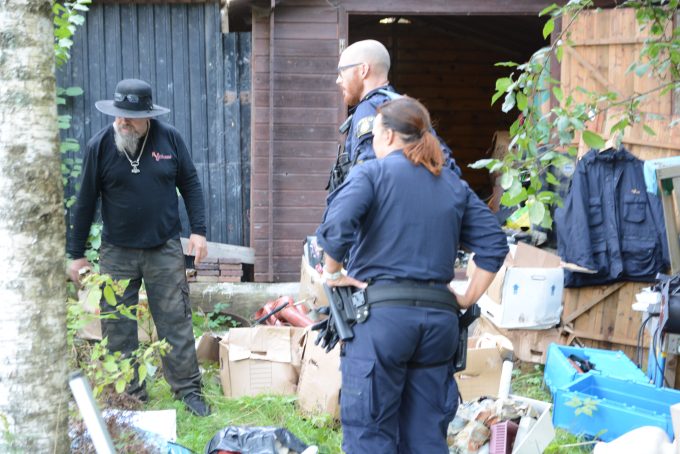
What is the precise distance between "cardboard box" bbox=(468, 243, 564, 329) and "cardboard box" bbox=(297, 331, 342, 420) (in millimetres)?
1706

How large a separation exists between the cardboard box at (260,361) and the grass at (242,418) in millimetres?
103

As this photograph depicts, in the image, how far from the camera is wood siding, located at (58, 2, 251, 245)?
798 centimetres

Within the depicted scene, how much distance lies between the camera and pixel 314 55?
7.89m

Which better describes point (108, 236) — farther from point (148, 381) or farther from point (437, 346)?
point (437, 346)

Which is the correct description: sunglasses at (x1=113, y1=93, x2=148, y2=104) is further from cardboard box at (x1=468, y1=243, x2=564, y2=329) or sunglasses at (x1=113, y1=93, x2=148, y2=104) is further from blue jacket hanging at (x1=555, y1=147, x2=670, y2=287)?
blue jacket hanging at (x1=555, y1=147, x2=670, y2=287)

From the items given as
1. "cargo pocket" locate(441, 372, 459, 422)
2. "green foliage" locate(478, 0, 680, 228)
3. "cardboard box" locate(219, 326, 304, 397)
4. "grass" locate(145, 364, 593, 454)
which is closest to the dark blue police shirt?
"cargo pocket" locate(441, 372, 459, 422)

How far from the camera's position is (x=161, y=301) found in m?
5.45

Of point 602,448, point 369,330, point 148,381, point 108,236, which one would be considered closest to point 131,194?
point 108,236

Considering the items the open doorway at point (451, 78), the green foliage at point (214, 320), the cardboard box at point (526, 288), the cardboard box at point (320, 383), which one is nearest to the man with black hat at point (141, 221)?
the cardboard box at point (320, 383)

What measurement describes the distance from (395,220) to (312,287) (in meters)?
3.14

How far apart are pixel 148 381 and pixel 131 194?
135cm

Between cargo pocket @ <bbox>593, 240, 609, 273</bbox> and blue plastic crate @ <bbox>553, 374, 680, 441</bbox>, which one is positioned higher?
cargo pocket @ <bbox>593, 240, 609, 273</bbox>

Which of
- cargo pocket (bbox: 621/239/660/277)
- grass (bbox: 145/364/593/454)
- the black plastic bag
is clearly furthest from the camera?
cargo pocket (bbox: 621/239/660/277)

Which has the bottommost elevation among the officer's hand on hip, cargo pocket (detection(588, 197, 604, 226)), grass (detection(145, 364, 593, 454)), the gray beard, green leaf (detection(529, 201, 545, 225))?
grass (detection(145, 364, 593, 454))
